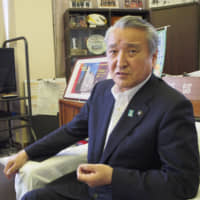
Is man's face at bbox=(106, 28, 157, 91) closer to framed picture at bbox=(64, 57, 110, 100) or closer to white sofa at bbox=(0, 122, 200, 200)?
white sofa at bbox=(0, 122, 200, 200)

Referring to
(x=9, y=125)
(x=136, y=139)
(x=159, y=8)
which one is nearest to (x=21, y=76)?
(x=9, y=125)

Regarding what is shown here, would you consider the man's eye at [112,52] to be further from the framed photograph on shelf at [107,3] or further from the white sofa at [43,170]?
the framed photograph on shelf at [107,3]

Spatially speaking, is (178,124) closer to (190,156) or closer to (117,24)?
(190,156)

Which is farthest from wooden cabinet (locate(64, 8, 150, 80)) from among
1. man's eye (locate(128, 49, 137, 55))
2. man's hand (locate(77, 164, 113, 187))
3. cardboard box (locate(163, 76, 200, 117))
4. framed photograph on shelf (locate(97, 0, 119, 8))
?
man's hand (locate(77, 164, 113, 187))

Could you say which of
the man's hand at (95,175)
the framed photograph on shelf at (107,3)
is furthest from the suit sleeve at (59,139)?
the framed photograph on shelf at (107,3)

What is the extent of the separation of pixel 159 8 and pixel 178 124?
357 cm

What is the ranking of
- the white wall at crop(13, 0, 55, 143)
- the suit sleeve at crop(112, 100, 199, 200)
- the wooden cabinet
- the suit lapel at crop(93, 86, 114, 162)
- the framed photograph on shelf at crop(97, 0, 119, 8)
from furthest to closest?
the framed photograph on shelf at crop(97, 0, 119, 8), the wooden cabinet, the white wall at crop(13, 0, 55, 143), the suit lapel at crop(93, 86, 114, 162), the suit sleeve at crop(112, 100, 199, 200)

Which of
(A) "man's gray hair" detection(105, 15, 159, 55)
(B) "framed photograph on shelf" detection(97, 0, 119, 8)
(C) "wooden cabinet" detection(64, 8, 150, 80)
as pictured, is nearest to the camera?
(A) "man's gray hair" detection(105, 15, 159, 55)

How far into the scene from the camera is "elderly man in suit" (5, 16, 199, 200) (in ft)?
2.52

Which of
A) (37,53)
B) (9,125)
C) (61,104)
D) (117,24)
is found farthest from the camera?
(37,53)

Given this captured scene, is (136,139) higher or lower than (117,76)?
lower

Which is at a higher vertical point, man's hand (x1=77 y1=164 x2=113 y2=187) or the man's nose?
the man's nose

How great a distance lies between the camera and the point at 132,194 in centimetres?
79

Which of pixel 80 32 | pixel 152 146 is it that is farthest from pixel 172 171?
pixel 80 32
